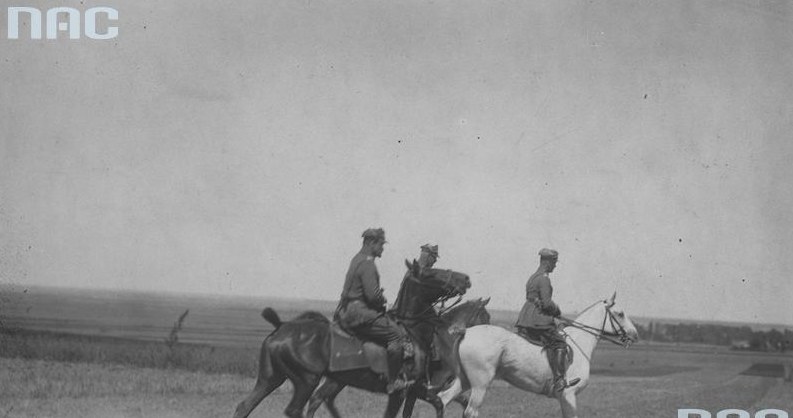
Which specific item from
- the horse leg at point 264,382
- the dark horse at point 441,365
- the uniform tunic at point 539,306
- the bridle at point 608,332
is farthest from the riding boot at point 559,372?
the horse leg at point 264,382

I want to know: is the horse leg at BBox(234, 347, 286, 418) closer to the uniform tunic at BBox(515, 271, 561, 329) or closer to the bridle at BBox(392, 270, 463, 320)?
the bridle at BBox(392, 270, 463, 320)

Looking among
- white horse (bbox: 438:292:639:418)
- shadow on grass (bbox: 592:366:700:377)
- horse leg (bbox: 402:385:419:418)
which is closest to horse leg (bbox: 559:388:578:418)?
white horse (bbox: 438:292:639:418)

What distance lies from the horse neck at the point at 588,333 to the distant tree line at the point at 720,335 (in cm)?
246

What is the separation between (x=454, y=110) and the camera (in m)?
13.2

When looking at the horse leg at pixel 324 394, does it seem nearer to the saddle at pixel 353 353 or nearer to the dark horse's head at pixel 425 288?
the saddle at pixel 353 353

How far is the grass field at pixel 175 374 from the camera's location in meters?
12.1

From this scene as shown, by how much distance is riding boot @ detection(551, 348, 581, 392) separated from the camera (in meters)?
10.6

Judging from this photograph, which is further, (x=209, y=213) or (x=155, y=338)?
(x=155, y=338)

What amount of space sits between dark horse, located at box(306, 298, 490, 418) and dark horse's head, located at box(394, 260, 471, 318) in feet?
1.30

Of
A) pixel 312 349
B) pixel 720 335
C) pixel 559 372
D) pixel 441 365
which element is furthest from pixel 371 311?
pixel 720 335

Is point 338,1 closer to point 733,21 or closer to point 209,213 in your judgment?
point 209,213

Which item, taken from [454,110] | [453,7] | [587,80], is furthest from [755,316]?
[453,7]

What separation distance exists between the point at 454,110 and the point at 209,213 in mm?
3545

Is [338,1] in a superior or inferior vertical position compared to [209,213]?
superior
